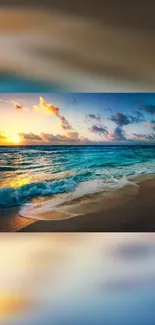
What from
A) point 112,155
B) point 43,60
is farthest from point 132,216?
point 43,60

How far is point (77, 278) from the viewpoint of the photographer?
215 centimetres

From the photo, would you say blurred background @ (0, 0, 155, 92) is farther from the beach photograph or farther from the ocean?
the ocean

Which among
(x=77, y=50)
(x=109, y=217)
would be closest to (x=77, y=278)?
(x=109, y=217)

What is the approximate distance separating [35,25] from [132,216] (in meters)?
1.74

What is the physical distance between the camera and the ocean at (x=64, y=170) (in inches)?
112

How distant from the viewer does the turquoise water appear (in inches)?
112

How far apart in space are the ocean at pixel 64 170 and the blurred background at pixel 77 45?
1.67 feet

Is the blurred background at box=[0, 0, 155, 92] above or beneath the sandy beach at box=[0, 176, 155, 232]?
above

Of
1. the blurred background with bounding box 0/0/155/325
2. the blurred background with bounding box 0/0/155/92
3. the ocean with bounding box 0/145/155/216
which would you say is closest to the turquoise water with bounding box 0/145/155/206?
the ocean with bounding box 0/145/155/216

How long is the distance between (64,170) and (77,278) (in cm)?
98

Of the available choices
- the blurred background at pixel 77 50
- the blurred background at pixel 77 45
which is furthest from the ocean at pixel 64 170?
the blurred background at pixel 77 45

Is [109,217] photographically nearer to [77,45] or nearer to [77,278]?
[77,278]

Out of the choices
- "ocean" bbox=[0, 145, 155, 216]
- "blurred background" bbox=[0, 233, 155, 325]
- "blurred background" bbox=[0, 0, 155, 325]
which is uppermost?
"blurred background" bbox=[0, 0, 155, 325]

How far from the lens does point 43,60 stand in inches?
112
